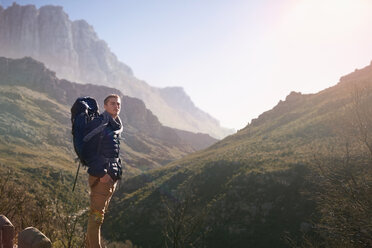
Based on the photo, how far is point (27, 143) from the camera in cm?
10781

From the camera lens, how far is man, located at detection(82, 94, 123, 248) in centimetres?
444

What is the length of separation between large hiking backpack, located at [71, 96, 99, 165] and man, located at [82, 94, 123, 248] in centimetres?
9

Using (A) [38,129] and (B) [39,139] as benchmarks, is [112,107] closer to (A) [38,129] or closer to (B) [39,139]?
(B) [39,139]

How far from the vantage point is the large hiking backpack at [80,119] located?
15.1 feet

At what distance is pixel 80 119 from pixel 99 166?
986mm

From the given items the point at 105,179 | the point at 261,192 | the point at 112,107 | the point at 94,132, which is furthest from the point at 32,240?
the point at 261,192

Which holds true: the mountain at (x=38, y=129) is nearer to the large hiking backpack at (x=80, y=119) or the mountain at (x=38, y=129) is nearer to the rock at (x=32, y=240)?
the rock at (x=32, y=240)

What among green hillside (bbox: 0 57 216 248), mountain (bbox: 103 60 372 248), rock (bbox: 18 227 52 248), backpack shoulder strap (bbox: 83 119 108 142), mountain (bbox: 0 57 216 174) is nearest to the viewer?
backpack shoulder strap (bbox: 83 119 108 142)

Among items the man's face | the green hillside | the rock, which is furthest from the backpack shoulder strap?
the green hillside

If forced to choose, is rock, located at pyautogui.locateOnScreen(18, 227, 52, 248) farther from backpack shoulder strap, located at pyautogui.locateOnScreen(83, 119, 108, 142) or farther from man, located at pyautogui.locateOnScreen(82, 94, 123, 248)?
backpack shoulder strap, located at pyautogui.locateOnScreen(83, 119, 108, 142)

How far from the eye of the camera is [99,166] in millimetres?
4418

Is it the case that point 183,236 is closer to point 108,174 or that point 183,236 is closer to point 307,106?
point 108,174

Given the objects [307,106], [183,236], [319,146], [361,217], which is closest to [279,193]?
[319,146]

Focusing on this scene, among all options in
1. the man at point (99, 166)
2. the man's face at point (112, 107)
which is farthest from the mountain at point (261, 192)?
the man's face at point (112, 107)
